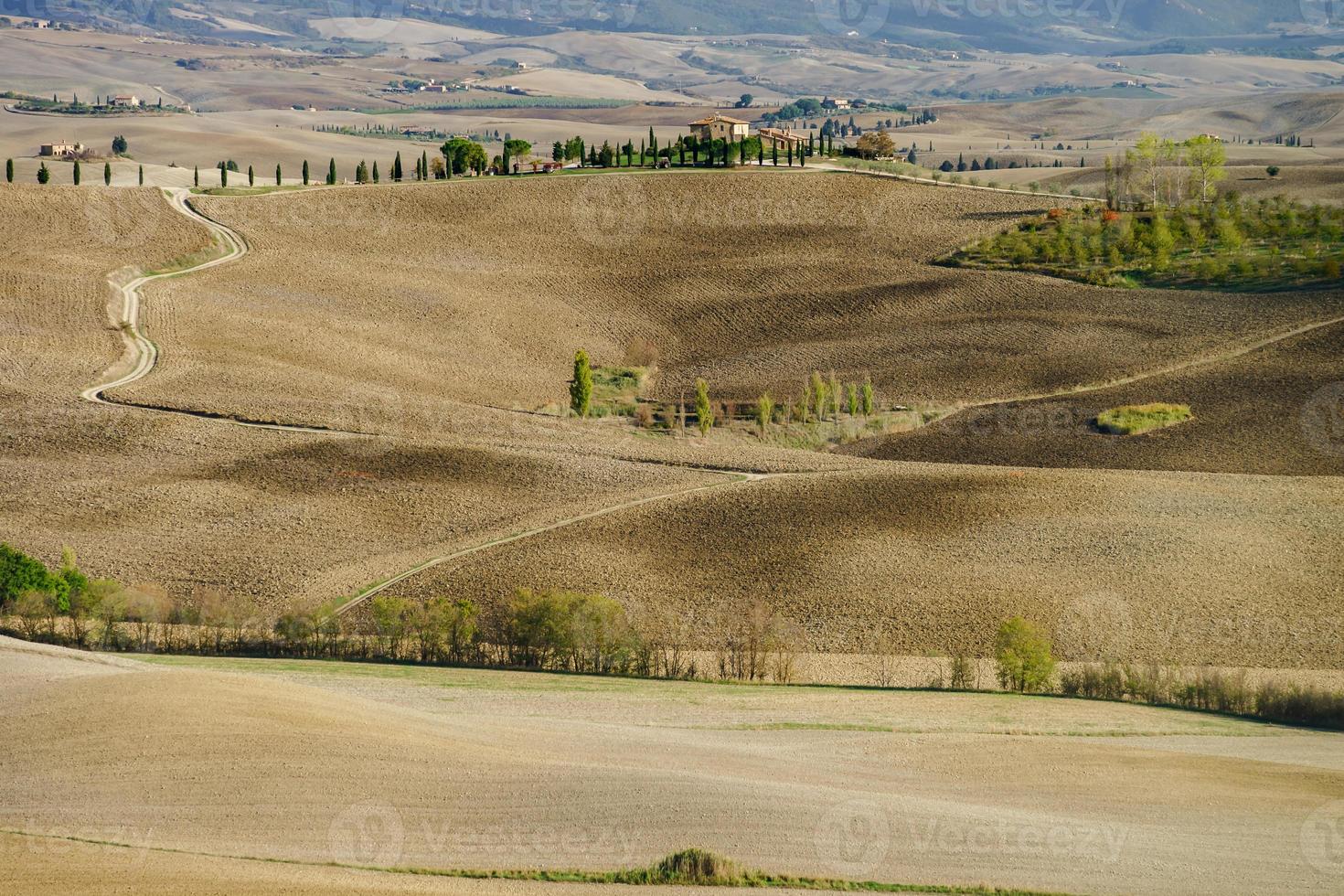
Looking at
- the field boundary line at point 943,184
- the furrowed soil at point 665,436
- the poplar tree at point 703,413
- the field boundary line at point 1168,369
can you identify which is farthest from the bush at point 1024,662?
the field boundary line at point 943,184

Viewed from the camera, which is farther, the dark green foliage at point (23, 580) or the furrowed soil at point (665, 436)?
the furrowed soil at point (665, 436)

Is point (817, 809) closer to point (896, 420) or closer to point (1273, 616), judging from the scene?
point (1273, 616)

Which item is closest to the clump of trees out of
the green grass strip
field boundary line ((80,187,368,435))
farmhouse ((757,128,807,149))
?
farmhouse ((757,128,807,149))

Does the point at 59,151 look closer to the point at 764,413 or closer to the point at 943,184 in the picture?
the point at 943,184

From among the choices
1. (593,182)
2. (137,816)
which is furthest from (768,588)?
(593,182)

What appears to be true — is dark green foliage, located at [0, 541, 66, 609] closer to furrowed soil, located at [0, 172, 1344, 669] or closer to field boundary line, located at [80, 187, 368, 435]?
furrowed soil, located at [0, 172, 1344, 669]

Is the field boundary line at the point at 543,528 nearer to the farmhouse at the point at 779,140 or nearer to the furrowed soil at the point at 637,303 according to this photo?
the furrowed soil at the point at 637,303

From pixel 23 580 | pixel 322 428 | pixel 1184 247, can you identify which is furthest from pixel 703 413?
pixel 1184 247
